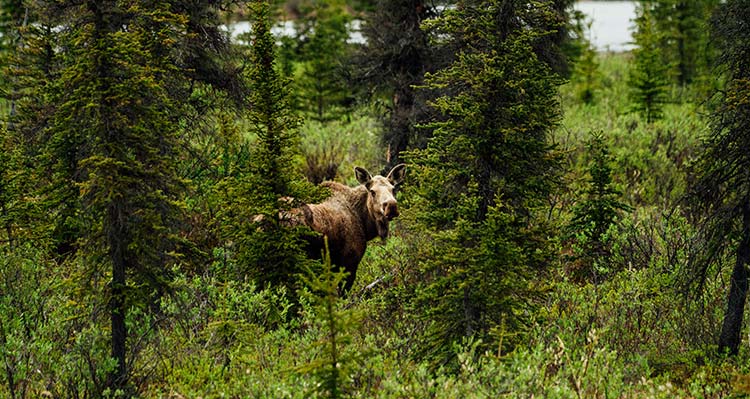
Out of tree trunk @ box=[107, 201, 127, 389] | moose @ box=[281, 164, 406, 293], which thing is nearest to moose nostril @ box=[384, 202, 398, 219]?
moose @ box=[281, 164, 406, 293]

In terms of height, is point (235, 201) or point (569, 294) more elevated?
point (235, 201)

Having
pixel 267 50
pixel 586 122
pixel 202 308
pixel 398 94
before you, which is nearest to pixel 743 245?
pixel 267 50

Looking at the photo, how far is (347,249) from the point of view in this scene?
36.2ft

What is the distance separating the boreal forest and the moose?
0.12 feet

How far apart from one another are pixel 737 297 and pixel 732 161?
1655mm

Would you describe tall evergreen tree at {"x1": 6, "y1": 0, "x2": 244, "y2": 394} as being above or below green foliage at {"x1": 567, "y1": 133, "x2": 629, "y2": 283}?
above

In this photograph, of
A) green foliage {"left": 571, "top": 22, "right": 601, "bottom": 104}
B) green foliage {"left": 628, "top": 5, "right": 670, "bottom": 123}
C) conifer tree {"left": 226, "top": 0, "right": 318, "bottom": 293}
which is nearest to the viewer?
conifer tree {"left": 226, "top": 0, "right": 318, "bottom": 293}

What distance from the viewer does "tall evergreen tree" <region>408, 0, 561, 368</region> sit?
7680 millimetres

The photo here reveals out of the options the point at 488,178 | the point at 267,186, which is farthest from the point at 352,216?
the point at 488,178

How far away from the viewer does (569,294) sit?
34.9 ft

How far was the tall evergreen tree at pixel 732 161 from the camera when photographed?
8.04 meters

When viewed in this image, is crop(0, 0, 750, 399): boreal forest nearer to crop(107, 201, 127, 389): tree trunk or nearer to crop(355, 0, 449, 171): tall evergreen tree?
crop(107, 201, 127, 389): tree trunk

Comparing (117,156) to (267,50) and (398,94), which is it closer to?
(267,50)

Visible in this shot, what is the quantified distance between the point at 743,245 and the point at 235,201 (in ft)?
19.7
